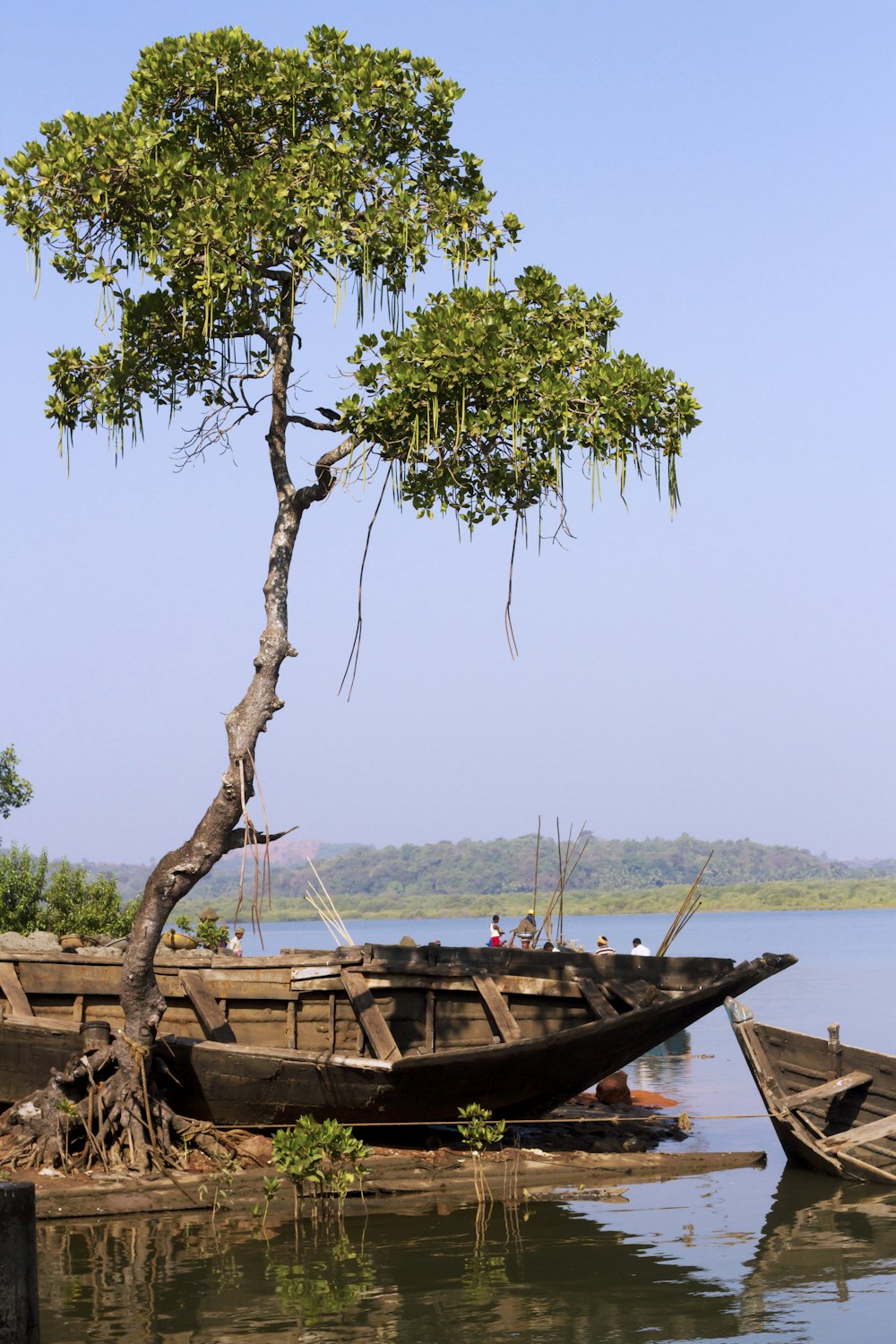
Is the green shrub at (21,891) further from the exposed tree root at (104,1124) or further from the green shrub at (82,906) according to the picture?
the exposed tree root at (104,1124)

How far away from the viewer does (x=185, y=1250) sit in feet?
39.5

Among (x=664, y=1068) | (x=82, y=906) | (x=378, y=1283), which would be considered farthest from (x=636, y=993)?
(x=82, y=906)

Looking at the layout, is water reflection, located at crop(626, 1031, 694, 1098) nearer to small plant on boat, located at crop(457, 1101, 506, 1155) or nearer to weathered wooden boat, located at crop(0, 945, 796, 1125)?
weathered wooden boat, located at crop(0, 945, 796, 1125)

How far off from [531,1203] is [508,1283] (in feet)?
8.47

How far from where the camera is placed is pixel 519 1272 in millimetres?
11484

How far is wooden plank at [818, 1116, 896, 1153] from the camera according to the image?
1455 cm

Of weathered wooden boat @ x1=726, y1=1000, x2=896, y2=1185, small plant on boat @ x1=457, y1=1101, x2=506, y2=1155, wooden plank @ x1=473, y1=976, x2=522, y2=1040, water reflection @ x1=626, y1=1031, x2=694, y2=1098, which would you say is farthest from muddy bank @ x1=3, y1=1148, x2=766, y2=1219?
water reflection @ x1=626, y1=1031, x2=694, y2=1098

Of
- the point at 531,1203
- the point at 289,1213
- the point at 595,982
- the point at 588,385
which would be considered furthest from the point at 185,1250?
the point at 588,385

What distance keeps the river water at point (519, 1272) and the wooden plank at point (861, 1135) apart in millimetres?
453

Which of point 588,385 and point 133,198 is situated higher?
point 133,198

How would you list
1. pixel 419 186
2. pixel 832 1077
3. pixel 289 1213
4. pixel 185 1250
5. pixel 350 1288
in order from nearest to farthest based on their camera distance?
pixel 350 1288 < pixel 185 1250 < pixel 289 1213 < pixel 419 186 < pixel 832 1077

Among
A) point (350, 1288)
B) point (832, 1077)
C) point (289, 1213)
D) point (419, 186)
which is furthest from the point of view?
point (832, 1077)

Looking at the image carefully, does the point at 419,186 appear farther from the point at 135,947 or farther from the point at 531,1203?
the point at 531,1203

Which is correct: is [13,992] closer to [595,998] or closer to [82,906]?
[595,998]
